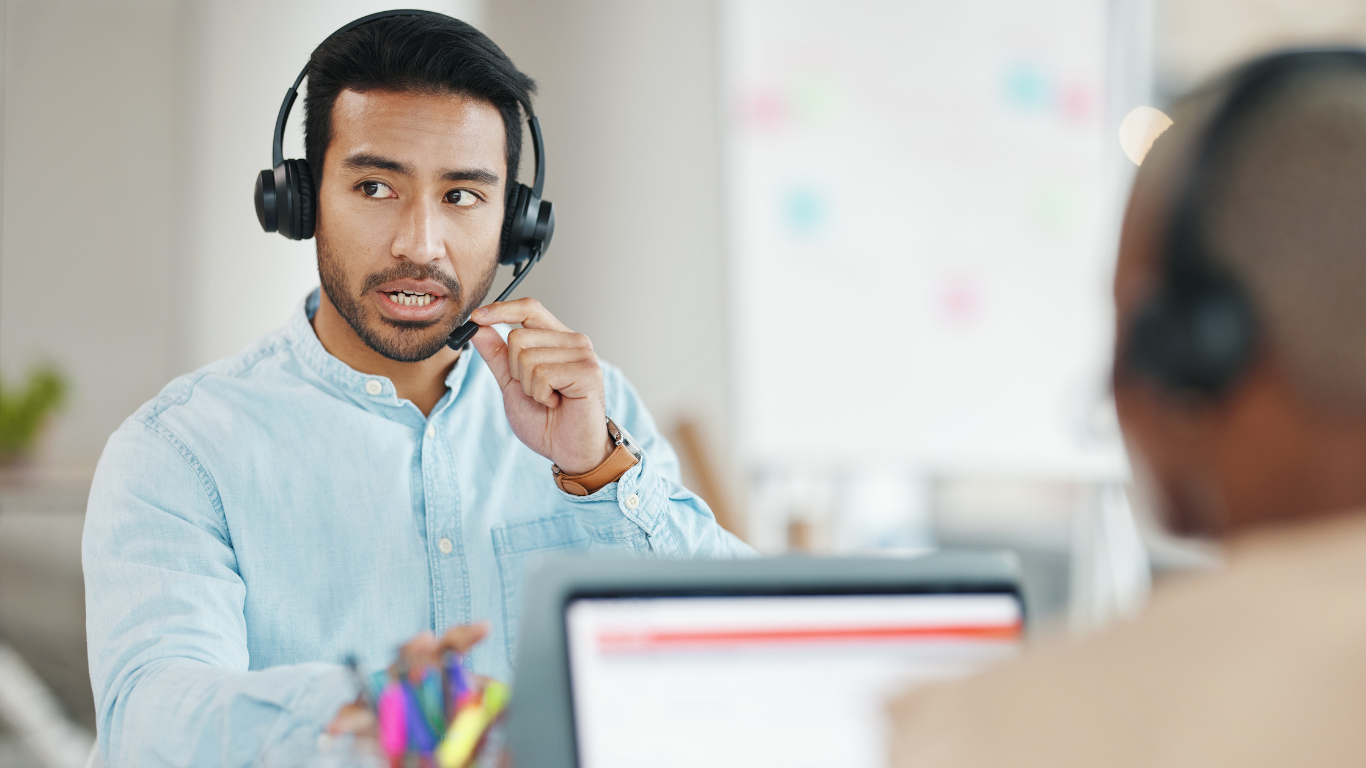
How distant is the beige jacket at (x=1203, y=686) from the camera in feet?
1.13

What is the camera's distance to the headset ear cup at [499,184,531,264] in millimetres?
1131

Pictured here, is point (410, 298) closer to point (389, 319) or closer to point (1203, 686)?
point (389, 319)

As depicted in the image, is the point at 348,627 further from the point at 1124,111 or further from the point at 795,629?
the point at 1124,111

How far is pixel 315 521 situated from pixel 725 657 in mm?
630

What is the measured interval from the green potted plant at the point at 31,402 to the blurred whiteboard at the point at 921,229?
1.38 meters

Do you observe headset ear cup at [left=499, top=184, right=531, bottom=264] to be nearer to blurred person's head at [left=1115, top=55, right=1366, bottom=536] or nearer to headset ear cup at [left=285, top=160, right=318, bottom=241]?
headset ear cup at [left=285, top=160, right=318, bottom=241]

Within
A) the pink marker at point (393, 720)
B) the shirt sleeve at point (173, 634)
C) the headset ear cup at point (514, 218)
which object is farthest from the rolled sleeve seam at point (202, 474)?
the pink marker at point (393, 720)

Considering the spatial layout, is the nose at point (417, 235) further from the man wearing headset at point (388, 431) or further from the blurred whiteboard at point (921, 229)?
the blurred whiteboard at point (921, 229)

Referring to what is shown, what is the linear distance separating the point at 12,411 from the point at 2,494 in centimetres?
14

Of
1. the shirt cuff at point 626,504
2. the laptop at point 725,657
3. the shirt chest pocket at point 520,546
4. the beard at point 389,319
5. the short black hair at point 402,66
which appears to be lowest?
the shirt chest pocket at point 520,546

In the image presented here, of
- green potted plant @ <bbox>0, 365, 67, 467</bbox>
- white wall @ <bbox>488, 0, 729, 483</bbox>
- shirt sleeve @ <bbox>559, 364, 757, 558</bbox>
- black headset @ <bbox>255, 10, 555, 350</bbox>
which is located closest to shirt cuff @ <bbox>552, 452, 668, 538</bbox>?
shirt sleeve @ <bbox>559, 364, 757, 558</bbox>

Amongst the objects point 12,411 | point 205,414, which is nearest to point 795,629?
point 205,414

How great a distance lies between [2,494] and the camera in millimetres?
1544

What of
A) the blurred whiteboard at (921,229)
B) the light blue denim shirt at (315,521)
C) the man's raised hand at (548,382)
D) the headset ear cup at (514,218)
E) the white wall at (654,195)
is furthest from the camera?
the blurred whiteboard at (921,229)
